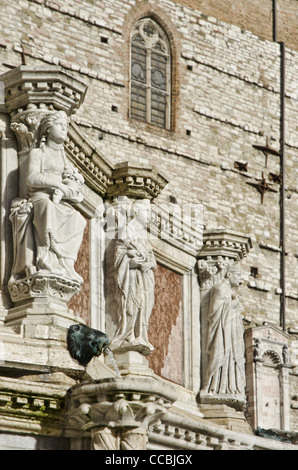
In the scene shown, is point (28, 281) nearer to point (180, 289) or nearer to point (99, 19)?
point (180, 289)

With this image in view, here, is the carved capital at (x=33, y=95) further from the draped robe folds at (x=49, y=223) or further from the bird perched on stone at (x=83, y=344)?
the bird perched on stone at (x=83, y=344)

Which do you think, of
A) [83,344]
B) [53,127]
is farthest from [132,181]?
[83,344]

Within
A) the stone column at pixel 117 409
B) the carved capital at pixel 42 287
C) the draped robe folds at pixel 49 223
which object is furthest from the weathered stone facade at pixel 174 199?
the draped robe folds at pixel 49 223

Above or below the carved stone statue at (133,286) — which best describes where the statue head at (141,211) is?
above

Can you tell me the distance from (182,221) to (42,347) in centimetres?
574

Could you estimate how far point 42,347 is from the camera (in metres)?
12.1

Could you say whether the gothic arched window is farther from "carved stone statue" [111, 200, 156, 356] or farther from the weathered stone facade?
"carved stone statue" [111, 200, 156, 356]

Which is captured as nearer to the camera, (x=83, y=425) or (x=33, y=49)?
(x=83, y=425)

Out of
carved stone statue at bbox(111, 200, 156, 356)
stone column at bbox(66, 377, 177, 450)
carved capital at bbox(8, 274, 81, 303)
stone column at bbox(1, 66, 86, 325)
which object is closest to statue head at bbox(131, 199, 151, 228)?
carved stone statue at bbox(111, 200, 156, 356)

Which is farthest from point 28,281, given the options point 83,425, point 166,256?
point 166,256

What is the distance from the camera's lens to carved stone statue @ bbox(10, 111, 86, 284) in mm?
12680

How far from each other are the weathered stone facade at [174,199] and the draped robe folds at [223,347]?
146 millimetres

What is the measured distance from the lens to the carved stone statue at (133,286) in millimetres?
14805

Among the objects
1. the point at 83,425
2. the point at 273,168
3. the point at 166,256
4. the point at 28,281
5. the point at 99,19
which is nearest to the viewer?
the point at 83,425
